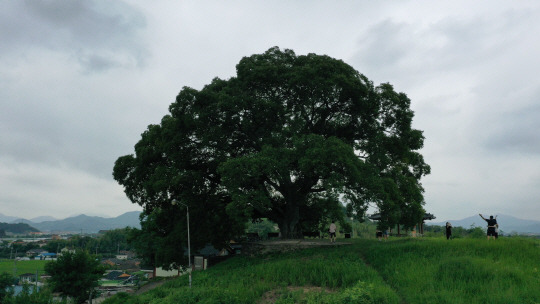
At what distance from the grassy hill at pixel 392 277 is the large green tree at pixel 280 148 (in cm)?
415

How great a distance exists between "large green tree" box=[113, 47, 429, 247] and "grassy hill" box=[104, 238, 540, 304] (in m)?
4.15

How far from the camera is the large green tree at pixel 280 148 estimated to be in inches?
979

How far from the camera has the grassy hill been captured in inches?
610

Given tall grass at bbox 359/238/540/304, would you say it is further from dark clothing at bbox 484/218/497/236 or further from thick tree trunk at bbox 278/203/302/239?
thick tree trunk at bbox 278/203/302/239

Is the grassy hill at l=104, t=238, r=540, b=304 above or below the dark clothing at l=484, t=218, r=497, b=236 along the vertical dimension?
below

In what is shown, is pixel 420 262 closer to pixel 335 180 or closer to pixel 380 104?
pixel 335 180

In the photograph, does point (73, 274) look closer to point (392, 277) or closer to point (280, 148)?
point (280, 148)

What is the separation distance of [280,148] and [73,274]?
24.9 meters

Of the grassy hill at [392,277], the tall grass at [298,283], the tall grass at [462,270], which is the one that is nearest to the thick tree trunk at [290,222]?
the grassy hill at [392,277]

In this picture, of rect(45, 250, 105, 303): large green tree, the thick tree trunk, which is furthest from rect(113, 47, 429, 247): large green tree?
rect(45, 250, 105, 303): large green tree

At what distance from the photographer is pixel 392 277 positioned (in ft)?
61.5

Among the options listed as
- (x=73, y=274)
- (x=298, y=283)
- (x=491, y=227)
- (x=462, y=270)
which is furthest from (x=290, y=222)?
(x=73, y=274)

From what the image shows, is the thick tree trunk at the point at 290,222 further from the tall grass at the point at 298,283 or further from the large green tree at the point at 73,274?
the large green tree at the point at 73,274

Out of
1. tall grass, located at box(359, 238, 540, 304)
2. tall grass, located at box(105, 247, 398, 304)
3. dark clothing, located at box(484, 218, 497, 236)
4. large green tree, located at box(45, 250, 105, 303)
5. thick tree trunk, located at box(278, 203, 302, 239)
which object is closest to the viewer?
tall grass, located at box(359, 238, 540, 304)
